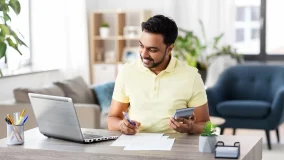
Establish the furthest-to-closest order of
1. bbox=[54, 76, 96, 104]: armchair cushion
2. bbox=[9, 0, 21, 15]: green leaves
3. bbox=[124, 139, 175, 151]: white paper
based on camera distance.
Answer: bbox=[54, 76, 96, 104]: armchair cushion → bbox=[9, 0, 21, 15]: green leaves → bbox=[124, 139, 175, 151]: white paper

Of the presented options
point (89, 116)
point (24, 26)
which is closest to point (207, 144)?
point (89, 116)

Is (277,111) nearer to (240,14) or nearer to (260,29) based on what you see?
(260,29)

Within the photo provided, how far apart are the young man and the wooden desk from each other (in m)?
0.20

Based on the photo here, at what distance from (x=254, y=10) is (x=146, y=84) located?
5.73m

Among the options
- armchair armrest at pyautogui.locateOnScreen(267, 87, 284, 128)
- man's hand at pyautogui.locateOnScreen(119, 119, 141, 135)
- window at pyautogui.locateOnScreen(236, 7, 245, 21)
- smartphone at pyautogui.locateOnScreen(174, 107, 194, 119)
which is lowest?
armchair armrest at pyautogui.locateOnScreen(267, 87, 284, 128)

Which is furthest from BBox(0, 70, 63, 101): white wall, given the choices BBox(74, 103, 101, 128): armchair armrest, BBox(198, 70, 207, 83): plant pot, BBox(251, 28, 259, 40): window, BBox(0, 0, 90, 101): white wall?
BBox(251, 28, 259, 40): window

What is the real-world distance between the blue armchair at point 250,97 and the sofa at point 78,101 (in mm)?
1266

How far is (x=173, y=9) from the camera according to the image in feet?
27.2

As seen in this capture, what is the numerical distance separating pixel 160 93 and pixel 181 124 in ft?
0.94

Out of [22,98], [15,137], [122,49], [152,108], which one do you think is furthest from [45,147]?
[122,49]

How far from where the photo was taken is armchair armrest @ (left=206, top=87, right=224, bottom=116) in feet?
20.9

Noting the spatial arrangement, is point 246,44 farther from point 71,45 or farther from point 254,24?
point 71,45

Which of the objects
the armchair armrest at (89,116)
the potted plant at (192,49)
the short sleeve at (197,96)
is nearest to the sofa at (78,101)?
the armchair armrest at (89,116)

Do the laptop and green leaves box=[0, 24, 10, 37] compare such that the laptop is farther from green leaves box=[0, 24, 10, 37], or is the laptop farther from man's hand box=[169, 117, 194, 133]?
green leaves box=[0, 24, 10, 37]
